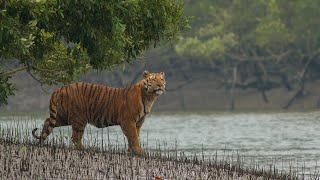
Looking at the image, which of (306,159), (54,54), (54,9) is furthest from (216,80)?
(54,9)

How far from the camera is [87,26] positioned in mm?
16578

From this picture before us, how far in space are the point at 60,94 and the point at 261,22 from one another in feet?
184

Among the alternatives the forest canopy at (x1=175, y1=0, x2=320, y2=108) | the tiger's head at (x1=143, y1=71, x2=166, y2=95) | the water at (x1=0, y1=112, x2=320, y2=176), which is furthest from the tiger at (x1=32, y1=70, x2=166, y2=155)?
the forest canopy at (x1=175, y1=0, x2=320, y2=108)

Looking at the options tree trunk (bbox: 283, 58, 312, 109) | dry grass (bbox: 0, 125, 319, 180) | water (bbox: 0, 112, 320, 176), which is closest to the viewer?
dry grass (bbox: 0, 125, 319, 180)

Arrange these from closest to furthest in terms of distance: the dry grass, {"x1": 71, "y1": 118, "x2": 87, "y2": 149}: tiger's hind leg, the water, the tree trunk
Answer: the dry grass → {"x1": 71, "y1": 118, "x2": 87, "y2": 149}: tiger's hind leg → the water → the tree trunk

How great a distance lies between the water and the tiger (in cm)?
44

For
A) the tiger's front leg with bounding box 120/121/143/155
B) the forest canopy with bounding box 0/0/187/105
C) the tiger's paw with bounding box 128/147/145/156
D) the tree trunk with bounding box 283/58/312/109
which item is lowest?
the tiger's paw with bounding box 128/147/145/156

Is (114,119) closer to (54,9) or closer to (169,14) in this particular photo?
(169,14)

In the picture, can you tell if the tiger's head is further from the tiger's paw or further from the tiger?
the tiger's paw

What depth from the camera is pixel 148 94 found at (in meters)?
20.8

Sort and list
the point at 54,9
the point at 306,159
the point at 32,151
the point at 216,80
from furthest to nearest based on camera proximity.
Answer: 1. the point at 216,80
2. the point at 306,159
3. the point at 32,151
4. the point at 54,9

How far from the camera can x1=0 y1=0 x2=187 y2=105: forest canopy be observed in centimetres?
1534

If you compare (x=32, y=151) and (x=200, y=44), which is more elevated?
(x=200, y=44)

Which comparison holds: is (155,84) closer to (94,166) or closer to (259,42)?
(94,166)
